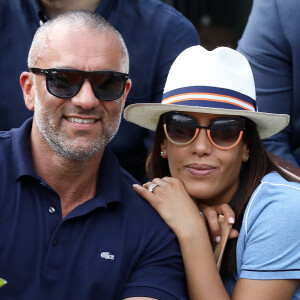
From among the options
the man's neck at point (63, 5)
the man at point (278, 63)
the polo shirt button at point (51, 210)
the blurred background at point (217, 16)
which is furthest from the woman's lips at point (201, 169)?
the blurred background at point (217, 16)

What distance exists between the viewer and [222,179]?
355cm

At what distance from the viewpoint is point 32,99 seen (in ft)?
11.2

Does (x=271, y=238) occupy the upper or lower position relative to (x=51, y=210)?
lower

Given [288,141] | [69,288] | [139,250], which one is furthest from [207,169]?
[288,141]

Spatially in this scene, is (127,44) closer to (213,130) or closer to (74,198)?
(213,130)

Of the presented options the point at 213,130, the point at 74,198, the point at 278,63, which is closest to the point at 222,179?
the point at 213,130

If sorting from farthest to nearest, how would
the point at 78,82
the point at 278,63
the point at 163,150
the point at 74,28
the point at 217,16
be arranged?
the point at 217,16
the point at 278,63
the point at 163,150
the point at 74,28
the point at 78,82

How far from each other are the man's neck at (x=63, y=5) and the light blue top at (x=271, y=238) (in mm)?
1447

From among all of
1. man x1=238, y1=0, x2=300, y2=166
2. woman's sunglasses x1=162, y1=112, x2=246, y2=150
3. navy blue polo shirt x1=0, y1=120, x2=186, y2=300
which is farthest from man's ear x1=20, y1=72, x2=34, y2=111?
man x1=238, y1=0, x2=300, y2=166

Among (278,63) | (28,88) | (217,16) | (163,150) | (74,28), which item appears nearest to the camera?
(74,28)

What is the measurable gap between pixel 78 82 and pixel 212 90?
0.64 meters

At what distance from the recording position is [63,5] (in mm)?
4207

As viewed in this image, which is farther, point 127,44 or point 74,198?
point 127,44

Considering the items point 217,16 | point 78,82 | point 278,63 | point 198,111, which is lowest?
point 217,16
